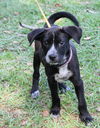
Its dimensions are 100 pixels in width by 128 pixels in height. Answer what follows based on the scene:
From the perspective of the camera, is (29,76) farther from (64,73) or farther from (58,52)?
(58,52)

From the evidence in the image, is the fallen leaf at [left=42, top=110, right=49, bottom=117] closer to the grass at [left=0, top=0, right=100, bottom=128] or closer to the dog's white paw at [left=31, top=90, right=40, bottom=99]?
the grass at [left=0, top=0, right=100, bottom=128]

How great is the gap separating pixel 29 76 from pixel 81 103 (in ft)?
4.87

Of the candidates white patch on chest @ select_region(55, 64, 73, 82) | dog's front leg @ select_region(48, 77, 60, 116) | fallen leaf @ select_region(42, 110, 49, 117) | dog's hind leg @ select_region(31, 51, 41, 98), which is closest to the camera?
white patch on chest @ select_region(55, 64, 73, 82)

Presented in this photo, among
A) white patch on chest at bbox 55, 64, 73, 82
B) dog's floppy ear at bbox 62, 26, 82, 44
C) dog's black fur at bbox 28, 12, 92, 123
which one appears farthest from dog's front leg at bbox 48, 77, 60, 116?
dog's floppy ear at bbox 62, 26, 82, 44

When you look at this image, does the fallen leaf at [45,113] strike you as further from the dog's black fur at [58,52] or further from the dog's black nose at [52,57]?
the dog's black nose at [52,57]

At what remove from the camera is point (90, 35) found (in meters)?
6.85

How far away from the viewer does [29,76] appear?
17.4 feet

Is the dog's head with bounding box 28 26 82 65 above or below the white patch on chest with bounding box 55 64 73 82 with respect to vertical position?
above

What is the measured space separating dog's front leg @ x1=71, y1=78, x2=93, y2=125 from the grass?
90 mm

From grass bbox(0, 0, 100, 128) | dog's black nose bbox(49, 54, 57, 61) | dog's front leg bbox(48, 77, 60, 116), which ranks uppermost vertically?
dog's black nose bbox(49, 54, 57, 61)

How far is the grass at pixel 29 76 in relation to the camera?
4.21 meters

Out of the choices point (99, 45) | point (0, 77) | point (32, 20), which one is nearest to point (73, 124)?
point (0, 77)

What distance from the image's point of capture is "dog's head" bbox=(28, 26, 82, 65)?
3.56 metres

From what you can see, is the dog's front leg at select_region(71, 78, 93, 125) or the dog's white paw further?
the dog's white paw
